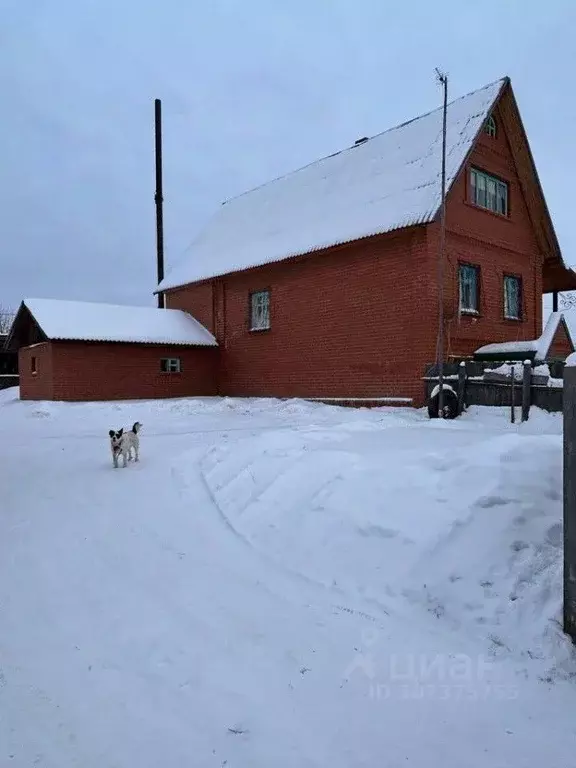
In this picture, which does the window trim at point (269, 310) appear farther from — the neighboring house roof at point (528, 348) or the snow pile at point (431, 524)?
the snow pile at point (431, 524)

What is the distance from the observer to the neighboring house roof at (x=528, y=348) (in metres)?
14.5

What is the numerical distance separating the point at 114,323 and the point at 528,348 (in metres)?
13.6

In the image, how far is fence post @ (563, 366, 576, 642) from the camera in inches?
149

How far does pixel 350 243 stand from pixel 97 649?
14.0 meters

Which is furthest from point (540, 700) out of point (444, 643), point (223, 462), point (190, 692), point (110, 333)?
point (110, 333)

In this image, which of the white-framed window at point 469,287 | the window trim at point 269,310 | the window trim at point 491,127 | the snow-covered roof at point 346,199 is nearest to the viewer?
the snow-covered roof at point 346,199

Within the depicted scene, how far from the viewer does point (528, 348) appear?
14719mm

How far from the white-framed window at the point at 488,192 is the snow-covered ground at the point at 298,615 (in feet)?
38.6

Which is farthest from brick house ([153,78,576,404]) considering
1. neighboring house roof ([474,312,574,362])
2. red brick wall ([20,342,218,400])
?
red brick wall ([20,342,218,400])

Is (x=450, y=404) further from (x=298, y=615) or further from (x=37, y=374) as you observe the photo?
(x=37, y=374)

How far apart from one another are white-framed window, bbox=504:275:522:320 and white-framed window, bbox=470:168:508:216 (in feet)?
6.49

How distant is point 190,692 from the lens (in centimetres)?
328

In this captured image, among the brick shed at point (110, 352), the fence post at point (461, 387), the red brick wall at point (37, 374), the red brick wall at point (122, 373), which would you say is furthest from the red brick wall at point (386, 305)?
the red brick wall at point (37, 374)

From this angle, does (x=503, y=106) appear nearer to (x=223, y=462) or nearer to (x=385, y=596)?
(x=223, y=462)
